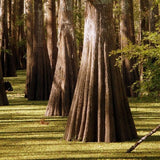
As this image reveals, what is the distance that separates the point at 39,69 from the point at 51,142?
29.8ft

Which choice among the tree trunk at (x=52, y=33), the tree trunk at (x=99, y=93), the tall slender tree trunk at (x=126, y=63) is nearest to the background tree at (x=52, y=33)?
the tree trunk at (x=52, y=33)

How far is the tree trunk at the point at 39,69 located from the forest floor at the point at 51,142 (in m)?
3.30

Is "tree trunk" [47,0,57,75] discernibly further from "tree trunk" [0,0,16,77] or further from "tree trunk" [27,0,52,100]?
"tree trunk" [0,0,16,77]

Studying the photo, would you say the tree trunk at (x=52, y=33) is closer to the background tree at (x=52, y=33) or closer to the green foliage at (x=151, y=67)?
the background tree at (x=52, y=33)

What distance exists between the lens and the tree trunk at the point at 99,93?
9672mm

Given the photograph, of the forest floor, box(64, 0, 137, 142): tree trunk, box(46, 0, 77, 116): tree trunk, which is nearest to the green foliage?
the forest floor

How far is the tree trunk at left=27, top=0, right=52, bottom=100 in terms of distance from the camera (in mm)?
18516

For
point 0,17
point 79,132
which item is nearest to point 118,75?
point 79,132

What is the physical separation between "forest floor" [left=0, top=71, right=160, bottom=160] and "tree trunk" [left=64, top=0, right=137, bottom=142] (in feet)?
0.97

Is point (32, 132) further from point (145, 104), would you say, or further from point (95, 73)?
point (145, 104)

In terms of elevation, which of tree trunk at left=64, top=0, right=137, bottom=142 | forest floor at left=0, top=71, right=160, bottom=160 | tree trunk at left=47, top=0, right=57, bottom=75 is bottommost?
forest floor at left=0, top=71, right=160, bottom=160

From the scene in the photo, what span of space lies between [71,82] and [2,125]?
2750mm

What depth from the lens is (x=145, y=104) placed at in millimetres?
16828

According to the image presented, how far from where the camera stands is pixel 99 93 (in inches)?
384
